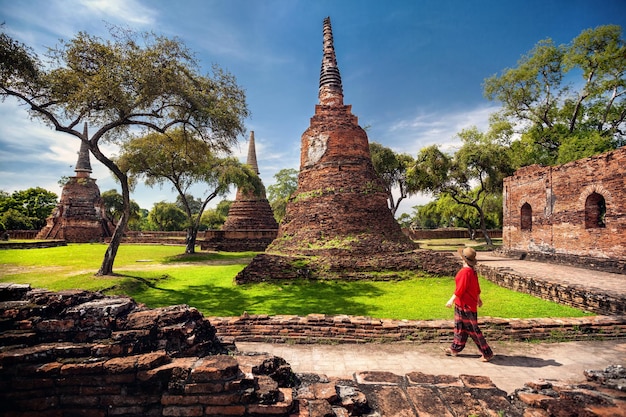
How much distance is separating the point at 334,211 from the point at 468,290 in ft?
27.4

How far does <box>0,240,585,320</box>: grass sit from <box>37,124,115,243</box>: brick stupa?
19.2 metres

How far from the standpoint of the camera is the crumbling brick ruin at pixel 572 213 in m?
11.3

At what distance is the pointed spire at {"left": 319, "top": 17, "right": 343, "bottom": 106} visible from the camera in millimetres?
14781

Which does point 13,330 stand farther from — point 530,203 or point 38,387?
point 530,203

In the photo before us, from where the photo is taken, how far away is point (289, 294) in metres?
8.97

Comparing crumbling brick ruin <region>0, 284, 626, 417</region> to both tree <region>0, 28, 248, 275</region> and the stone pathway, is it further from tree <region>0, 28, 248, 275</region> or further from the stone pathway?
tree <region>0, 28, 248, 275</region>

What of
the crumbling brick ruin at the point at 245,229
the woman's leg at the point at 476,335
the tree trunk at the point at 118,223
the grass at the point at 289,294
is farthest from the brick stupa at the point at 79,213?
the woman's leg at the point at 476,335

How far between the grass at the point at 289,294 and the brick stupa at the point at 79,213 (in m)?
19.2

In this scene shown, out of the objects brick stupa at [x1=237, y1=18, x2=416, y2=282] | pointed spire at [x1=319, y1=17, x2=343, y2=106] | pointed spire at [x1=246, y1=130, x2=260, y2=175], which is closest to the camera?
brick stupa at [x1=237, y1=18, x2=416, y2=282]

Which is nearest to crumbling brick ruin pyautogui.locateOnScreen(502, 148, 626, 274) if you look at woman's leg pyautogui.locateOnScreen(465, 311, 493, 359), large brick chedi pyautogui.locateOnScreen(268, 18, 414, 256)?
large brick chedi pyautogui.locateOnScreen(268, 18, 414, 256)

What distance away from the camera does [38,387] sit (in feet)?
9.53

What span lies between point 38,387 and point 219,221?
50.8 meters

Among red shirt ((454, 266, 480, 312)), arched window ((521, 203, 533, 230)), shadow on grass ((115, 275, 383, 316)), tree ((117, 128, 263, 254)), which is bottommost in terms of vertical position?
shadow on grass ((115, 275, 383, 316))

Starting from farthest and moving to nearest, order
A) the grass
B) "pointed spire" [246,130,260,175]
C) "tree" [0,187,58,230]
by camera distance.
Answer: "tree" [0,187,58,230], "pointed spire" [246,130,260,175], the grass
